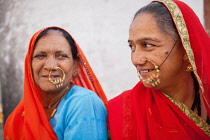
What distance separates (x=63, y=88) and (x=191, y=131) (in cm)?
135

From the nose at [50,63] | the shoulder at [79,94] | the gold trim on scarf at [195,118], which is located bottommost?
the gold trim on scarf at [195,118]

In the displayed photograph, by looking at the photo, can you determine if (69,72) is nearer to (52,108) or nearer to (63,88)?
(63,88)

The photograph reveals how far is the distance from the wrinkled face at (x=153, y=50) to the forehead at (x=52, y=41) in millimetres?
921

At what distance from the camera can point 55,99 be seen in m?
2.45

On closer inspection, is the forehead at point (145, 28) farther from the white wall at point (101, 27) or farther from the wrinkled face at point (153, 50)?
the white wall at point (101, 27)

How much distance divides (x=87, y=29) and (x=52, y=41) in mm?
1195

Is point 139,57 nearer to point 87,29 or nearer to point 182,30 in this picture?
point 182,30

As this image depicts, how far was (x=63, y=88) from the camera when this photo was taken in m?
2.38

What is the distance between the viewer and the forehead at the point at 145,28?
165 centimetres

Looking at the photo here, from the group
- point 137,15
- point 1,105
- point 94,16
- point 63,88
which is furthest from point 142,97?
point 1,105

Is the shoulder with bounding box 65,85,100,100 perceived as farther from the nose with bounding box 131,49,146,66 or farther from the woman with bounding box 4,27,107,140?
the nose with bounding box 131,49,146,66

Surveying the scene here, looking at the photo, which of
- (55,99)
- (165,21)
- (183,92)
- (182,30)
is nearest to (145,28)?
(165,21)

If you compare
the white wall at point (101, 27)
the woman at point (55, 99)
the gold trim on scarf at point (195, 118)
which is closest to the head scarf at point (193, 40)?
the gold trim on scarf at point (195, 118)

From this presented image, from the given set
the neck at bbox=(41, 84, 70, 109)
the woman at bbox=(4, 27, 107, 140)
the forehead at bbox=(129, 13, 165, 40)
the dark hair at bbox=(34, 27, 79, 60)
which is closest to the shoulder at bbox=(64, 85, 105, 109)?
the woman at bbox=(4, 27, 107, 140)
